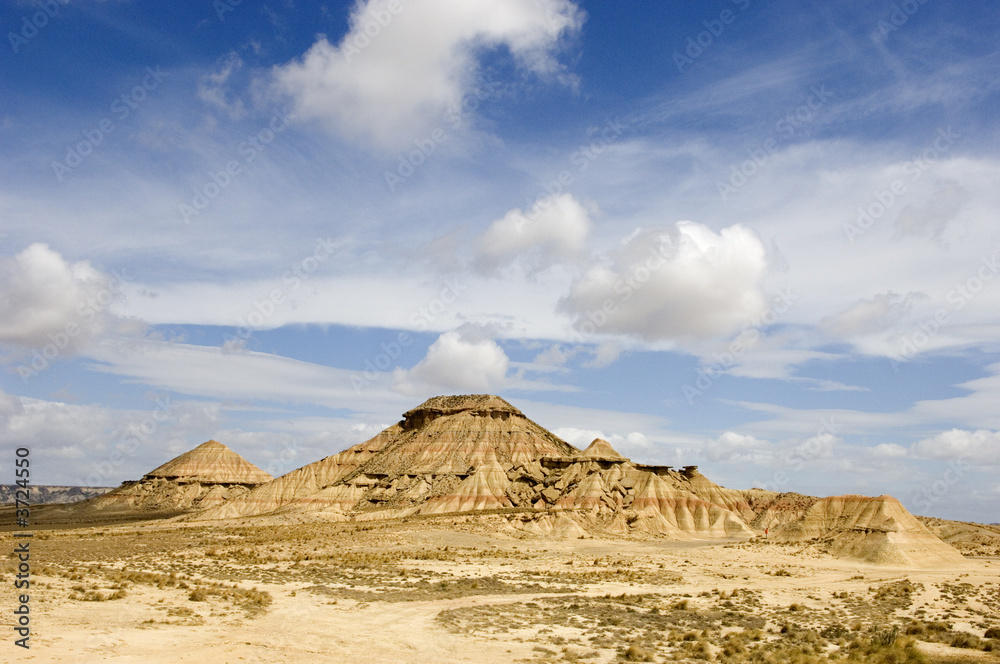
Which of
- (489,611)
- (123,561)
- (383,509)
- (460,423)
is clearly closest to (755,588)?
(489,611)

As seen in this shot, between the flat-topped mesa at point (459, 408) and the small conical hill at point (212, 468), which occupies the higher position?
the flat-topped mesa at point (459, 408)

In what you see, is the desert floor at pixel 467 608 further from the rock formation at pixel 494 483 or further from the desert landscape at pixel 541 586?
the rock formation at pixel 494 483

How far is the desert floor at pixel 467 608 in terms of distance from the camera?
2302cm

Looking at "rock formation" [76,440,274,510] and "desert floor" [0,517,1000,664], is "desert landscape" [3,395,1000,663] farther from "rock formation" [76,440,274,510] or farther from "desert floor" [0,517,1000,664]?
"rock formation" [76,440,274,510]

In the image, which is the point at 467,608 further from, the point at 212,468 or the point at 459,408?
the point at 212,468

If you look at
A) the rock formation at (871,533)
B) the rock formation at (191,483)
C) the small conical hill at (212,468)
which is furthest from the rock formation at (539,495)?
the small conical hill at (212,468)

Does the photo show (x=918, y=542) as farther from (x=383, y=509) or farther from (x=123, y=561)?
(x=383, y=509)

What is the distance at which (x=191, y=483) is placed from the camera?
180 m

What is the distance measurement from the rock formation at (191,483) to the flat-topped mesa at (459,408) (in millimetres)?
50362

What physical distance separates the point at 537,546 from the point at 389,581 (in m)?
33.0

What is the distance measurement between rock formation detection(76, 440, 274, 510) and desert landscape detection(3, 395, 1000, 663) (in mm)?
77977

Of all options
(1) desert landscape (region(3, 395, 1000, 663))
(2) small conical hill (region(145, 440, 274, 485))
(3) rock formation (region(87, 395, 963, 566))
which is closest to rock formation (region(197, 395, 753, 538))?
(3) rock formation (region(87, 395, 963, 566))

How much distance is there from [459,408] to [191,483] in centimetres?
8025

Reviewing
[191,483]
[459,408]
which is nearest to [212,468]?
[191,483]
